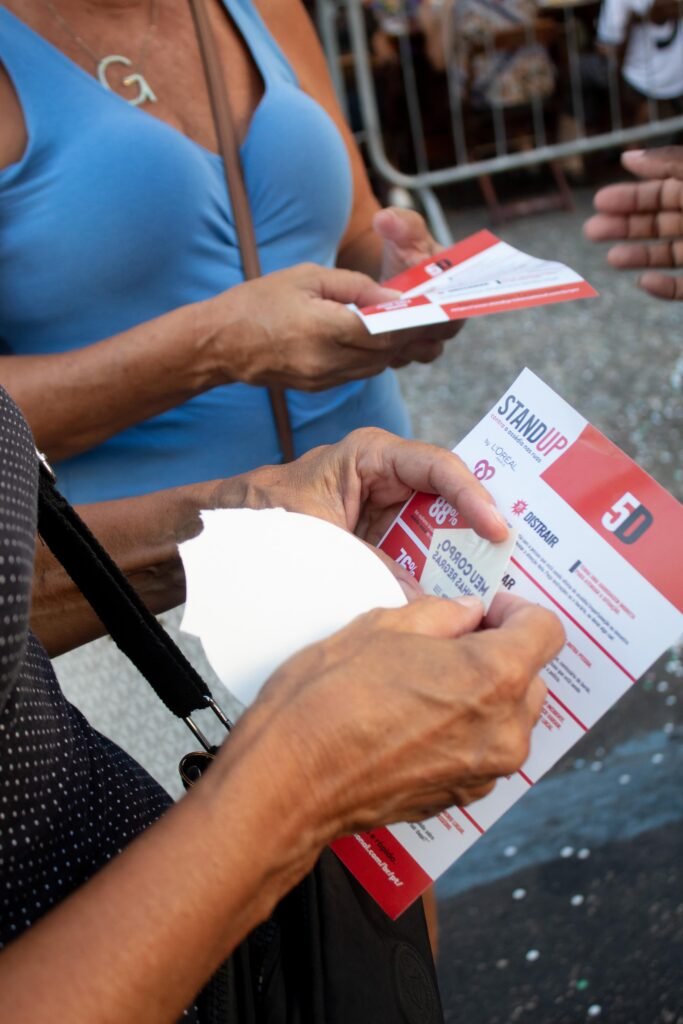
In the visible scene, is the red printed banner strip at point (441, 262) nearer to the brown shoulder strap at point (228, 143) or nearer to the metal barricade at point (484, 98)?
the brown shoulder strap at point (228, 143)

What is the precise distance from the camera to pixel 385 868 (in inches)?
36.8

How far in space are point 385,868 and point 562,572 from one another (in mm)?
328

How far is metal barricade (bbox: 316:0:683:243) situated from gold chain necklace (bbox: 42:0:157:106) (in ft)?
11.8

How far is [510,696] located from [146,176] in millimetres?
1009

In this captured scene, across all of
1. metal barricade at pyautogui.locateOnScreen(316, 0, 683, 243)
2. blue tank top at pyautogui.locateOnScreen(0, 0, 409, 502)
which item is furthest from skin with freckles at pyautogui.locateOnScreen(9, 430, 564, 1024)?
metal barricade at pyautogui.locateOnScreen(316, 0, 683, 243)

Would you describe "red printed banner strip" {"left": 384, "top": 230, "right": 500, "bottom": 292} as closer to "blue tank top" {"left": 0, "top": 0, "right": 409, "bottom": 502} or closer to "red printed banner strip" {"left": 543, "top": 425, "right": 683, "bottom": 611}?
"blue tank top" {"left": 0, "top": 0, "right": 409, "bottom": 502}

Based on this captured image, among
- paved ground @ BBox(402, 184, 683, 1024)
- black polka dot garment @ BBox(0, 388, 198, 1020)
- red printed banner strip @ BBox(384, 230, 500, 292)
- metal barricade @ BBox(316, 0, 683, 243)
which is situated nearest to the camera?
black polka dot garment @ BBox(0, 388, 198, 1020)

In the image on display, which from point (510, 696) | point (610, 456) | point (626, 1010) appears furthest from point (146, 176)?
point (626, 1010)

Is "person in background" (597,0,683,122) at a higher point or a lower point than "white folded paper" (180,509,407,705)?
lower

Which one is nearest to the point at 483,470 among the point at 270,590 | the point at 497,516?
the point at 497,516

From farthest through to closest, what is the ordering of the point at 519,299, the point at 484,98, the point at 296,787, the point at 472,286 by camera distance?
the point at 484,98
the point at 472,286
the point at 519,299
the point at 296,787

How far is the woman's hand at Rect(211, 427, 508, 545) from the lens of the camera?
101 centimetres

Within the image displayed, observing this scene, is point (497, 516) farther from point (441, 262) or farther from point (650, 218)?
point (650, 218)

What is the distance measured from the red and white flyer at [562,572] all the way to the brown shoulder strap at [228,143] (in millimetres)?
742
